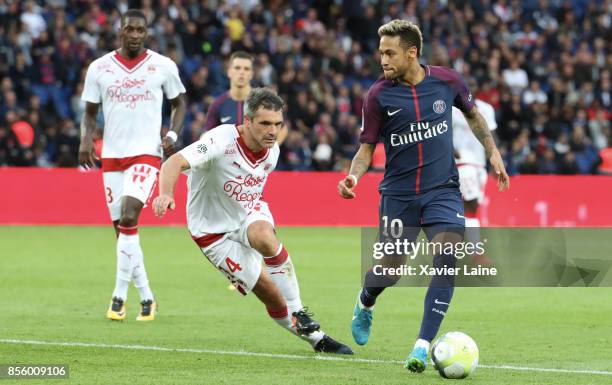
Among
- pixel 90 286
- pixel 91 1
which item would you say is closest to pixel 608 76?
pixel 91 1

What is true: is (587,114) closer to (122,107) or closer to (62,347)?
(122,107)

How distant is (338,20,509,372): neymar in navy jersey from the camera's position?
328 inches

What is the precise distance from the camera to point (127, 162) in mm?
11125

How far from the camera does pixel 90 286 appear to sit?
1353 cm

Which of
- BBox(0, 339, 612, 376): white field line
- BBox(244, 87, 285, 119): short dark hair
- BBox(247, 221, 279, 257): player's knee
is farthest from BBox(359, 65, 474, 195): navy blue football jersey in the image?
BBox(0, 339, 612, 376): white field line

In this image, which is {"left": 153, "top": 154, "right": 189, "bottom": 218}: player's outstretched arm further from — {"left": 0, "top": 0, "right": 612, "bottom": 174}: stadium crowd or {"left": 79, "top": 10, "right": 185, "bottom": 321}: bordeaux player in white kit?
{"left": 0, "top": 0, "right": 612, "bottom": 174}: stadium crowd

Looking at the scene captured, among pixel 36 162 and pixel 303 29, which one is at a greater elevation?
pixel 303 29

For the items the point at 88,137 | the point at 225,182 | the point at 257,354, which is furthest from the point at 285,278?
the point at 88,137

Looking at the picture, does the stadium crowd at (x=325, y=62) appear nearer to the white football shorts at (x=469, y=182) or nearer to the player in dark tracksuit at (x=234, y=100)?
the white football shorts at (x=469, y=182)

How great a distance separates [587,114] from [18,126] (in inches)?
509

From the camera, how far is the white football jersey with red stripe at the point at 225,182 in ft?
27.8

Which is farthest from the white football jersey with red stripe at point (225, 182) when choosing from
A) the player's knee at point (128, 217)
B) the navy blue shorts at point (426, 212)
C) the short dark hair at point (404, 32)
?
the player's knee at point (128, 217)
